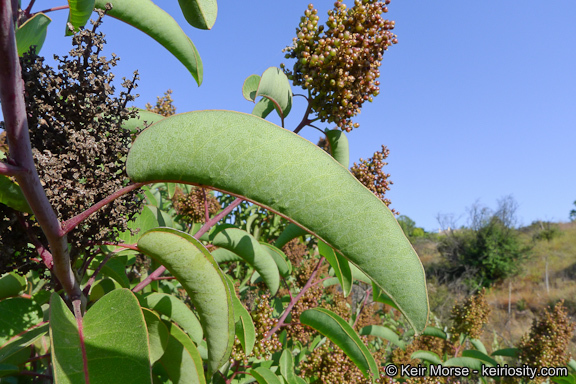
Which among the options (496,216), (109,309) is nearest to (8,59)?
(109,309)

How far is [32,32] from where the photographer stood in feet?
3.69

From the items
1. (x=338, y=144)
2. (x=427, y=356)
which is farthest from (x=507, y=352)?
(x=338, y=144)

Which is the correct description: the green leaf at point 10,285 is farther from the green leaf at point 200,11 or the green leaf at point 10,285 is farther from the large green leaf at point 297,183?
the green leaf at point 200,11

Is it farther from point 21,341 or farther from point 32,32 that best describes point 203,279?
point 32,32

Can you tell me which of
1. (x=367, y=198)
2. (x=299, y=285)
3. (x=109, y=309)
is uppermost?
(x=299, y=285)

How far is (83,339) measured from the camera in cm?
78

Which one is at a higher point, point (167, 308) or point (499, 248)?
point (499, 248)

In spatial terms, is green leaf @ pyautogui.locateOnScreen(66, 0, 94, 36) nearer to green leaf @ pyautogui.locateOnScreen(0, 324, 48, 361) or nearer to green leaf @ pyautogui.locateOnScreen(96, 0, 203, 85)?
green leaf @ pyautogui.locateOnScreen(96, 0, 203, 85)

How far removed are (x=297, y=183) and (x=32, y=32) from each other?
3.30ft

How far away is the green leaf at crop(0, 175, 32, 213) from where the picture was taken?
2.80ft

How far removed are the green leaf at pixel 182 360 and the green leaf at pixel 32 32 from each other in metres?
0.98

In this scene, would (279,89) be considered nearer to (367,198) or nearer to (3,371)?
(367,198)

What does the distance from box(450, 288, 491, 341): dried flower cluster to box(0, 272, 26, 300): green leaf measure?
369 centimetres

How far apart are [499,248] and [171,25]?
22.9 m
